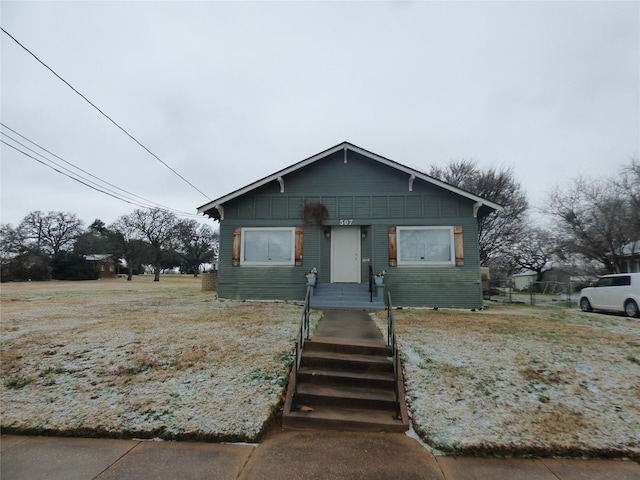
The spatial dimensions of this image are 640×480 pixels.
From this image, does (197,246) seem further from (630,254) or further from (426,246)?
(630,254)

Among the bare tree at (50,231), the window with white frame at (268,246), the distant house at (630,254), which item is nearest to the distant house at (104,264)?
the bare tree at (50,231)

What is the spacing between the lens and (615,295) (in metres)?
11.1

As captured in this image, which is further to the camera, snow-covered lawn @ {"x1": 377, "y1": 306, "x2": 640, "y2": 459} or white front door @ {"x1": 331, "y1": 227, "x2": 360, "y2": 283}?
white front door @ {"x1": 331, "y1": 227, "x2": 360, "y2": 283}

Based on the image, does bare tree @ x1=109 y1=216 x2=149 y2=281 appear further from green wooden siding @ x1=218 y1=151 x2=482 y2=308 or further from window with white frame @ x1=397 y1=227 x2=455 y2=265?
window with white frame @ x1=397 y1=227 x2=455 y2=265

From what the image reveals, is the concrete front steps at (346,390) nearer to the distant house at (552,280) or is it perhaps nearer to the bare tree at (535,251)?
the distant house at (552,280)

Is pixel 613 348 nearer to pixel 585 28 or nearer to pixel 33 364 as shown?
pixel 33 364

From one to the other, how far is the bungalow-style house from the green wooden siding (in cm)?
4

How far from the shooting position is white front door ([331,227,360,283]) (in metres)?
11.3

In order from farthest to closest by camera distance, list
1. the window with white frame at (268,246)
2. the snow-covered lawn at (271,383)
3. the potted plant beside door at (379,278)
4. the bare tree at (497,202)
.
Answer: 1. the bare tree at (497,202)
2. the window with white frame at (268,246)
3. the potted plant beside door at (379,278)
4. the snow-covered lawn at (271,383)

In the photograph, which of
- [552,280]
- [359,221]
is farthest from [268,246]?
[552,280]

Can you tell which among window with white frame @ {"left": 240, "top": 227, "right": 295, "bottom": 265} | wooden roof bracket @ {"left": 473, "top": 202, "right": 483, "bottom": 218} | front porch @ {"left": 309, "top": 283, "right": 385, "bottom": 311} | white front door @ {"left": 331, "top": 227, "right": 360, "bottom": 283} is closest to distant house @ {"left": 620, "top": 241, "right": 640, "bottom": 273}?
wooden roof bracket @ {"left": 473, "top": 202, "right": 483, "bottom": 218}

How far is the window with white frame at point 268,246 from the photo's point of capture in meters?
11.4

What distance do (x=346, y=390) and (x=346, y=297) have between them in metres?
6.07

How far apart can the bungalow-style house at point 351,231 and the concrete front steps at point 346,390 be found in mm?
6092
